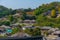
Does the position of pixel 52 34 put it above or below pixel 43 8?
below

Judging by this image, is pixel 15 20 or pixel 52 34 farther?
pixel 15 20

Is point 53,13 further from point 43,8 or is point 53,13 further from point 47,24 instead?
point 47,24

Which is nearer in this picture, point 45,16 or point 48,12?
point 45,16

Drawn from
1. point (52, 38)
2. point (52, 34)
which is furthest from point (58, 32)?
point (52, 38)

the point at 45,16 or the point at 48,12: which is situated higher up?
the point at 48,12

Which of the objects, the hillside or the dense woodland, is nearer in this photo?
the dense woodland

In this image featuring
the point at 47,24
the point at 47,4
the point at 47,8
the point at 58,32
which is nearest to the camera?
the point at 58,32

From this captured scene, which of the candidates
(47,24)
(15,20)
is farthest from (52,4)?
(47,24)

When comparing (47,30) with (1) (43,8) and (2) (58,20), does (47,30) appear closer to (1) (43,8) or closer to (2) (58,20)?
(2) (58,20)

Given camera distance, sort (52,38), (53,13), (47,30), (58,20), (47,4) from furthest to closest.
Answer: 1. (47,4)
2. (53,13)
3. (58,20)
4. (47,30)
5. (52,38)

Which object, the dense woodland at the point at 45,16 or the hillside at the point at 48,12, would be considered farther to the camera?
the hillside at the point at 48,12

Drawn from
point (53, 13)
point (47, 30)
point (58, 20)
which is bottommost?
→ point (47, 30)
